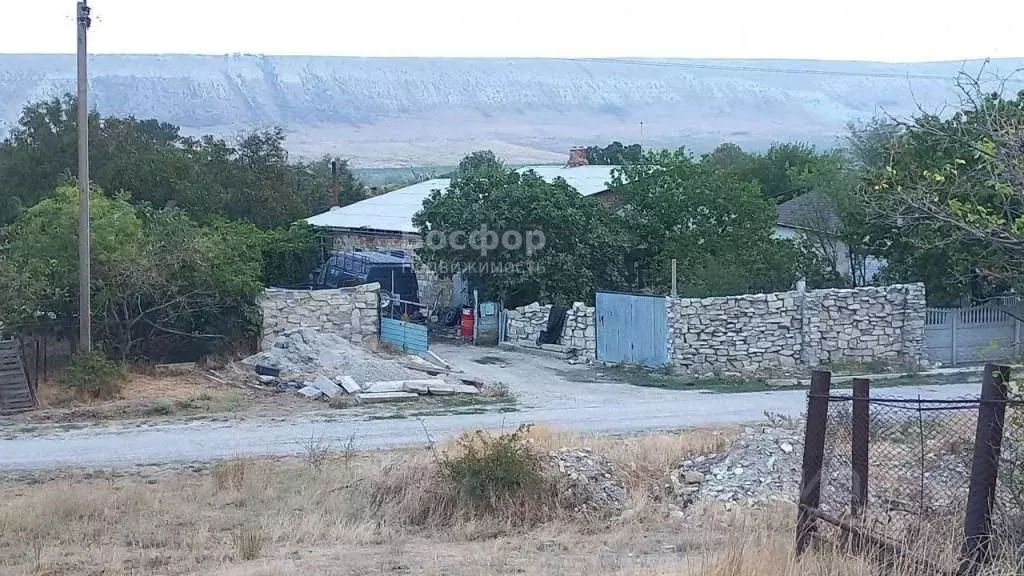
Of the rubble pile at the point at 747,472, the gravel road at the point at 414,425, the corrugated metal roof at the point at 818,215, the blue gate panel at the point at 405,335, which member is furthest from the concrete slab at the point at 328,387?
the corrugated metal roof at the point at 818,215

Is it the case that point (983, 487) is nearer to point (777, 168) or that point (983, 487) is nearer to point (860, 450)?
point (860, 450)

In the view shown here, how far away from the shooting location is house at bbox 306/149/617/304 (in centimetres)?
3341

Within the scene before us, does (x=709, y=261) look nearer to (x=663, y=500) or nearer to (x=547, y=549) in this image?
(x=663, y=500)

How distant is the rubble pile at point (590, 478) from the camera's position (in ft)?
34.9

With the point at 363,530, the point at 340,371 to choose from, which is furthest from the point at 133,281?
the point at 363,530

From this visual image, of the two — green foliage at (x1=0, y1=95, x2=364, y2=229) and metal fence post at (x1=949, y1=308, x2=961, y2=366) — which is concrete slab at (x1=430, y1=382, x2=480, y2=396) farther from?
green foliage at (x1=0, y1=95, x2=364, y2=229)

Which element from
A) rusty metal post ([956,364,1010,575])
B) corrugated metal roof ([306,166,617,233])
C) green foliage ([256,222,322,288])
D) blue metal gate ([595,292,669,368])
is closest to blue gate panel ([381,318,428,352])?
blue metal gate ([595,292,669,368])

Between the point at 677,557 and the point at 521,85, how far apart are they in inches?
4211

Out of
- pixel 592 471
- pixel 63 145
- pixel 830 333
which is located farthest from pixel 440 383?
pixel 63 145

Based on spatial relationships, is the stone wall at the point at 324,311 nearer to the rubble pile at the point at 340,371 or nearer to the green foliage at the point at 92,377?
the rubble pile at the point at 340,371

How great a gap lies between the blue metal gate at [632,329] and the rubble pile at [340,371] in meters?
4.31

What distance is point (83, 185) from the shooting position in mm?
20516

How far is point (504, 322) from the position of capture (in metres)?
29.0

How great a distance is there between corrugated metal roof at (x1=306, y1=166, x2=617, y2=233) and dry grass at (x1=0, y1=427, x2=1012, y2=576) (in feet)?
72.3
